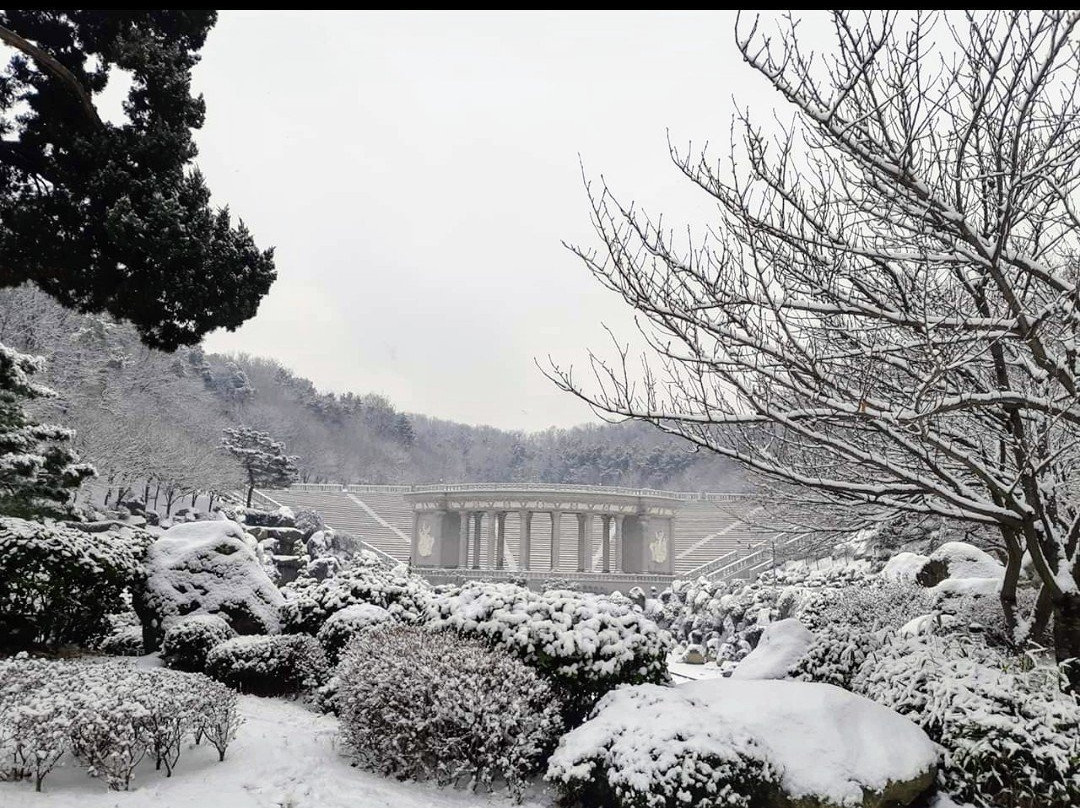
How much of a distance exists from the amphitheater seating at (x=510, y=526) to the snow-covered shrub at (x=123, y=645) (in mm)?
39211

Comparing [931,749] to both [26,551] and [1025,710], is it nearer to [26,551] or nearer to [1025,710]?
[1025,710]

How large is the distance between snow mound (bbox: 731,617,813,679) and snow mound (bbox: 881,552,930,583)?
10.5m

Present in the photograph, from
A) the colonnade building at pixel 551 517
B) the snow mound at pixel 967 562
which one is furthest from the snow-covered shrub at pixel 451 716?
the colonnade building at pixel 551 517

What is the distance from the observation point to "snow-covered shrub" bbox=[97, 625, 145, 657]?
10133 mm

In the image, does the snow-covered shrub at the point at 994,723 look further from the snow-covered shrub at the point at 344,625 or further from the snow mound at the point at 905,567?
the snow mound at the point at 905,567

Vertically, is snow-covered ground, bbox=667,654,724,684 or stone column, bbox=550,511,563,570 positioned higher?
stone column, bbox=550,511,563,570

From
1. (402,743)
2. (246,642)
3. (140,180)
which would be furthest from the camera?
(246,642)

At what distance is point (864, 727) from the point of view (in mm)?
5750

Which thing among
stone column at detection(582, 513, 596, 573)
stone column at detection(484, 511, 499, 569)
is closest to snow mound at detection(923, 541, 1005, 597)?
stone column at detection(582, 513, 596, 573)

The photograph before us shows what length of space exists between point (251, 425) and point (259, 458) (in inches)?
902

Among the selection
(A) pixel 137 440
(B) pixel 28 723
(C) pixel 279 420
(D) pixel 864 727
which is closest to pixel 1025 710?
(D) pixel 864 727

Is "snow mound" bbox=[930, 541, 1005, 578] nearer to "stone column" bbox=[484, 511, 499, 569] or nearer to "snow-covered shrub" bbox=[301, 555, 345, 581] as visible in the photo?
"snow-covered shrub" bbox=[301, 555, 345, 581]

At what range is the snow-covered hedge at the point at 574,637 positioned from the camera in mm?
6641

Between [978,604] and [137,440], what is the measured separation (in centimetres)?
3166
